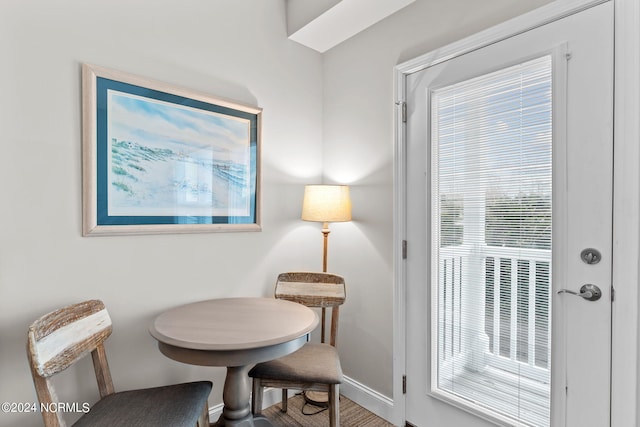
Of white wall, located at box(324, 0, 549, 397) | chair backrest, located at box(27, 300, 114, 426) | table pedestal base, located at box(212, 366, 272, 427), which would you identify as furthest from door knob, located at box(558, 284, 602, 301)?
chair backrest, located at box(27, 300, 114, 426)

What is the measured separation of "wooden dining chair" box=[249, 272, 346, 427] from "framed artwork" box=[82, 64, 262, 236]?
459 millimetres

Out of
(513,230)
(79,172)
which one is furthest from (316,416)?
(79,172)

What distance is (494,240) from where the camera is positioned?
163 centimetres

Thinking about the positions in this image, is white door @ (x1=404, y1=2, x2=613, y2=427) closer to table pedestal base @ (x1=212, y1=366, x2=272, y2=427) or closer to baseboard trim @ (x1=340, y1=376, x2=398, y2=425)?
baseboard trim @ (x1=340, y1=376, x2=398, y2=425)

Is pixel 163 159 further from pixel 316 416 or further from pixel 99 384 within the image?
pixel 316 416

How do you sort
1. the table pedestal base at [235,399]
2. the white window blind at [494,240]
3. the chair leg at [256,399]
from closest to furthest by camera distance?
the white window blind at [494,240] < the table pedestal base at [235,399] < the chair leg at [256,399]

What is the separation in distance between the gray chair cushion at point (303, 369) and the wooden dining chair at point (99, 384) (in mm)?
301

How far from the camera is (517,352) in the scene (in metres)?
1.55

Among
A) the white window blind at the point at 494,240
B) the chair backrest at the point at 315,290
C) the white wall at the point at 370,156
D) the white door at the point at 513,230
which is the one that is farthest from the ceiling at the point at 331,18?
the chair backrest at the point at 315,290

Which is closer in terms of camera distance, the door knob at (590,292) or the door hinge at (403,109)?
the door knob at (590,292)

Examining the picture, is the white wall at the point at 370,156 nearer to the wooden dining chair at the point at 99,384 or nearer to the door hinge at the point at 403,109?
the door hinge at the point at 403,109

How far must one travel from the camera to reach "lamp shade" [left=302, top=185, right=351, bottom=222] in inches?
84.1

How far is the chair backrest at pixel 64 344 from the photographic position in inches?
45.1

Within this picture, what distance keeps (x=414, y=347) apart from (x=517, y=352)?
56 centimetres
